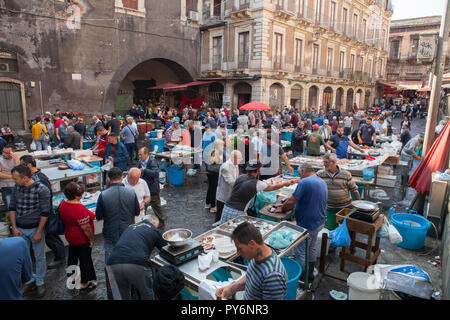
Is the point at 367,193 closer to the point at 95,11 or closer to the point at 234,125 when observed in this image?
the point at 234,125

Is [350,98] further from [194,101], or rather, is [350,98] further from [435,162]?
[435,162]

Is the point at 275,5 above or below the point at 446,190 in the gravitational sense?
above

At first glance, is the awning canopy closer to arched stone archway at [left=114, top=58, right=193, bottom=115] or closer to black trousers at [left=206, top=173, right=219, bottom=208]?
arched stone archway at [left=114, top=58, right=193, bottom=115]

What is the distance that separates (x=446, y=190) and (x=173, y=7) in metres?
20.8

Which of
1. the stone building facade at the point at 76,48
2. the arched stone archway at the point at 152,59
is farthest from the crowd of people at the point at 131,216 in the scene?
the arched stone archway at the point at 152,59

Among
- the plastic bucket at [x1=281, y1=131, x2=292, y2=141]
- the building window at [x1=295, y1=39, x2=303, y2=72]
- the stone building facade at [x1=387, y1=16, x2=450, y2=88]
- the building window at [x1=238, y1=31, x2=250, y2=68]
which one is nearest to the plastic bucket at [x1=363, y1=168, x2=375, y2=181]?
the plastic bucket at [x1=281, y1=131, x2=292, y2=141]

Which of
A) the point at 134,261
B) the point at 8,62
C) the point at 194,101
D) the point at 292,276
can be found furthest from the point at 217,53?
the point at 134,261

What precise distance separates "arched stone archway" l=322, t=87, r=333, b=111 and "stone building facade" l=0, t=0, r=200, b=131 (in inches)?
552

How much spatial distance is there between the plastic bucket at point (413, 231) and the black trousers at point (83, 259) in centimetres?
530

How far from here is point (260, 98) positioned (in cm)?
2127

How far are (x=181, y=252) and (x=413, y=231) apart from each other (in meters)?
4.47

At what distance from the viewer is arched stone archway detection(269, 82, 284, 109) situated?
2235cm

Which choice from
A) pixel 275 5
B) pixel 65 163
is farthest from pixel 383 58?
pixel 65 163

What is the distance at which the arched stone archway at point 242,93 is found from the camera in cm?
2230
